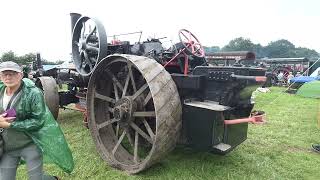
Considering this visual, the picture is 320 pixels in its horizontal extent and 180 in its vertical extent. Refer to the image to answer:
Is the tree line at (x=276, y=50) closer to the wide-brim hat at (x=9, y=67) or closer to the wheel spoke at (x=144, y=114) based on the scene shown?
the wheel spoke at (x=144, y=114)

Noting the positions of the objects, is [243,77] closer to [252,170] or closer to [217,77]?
[217,77]

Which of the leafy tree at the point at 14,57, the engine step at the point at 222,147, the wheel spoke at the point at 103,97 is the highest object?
the wheel spoke at the point at 103,97

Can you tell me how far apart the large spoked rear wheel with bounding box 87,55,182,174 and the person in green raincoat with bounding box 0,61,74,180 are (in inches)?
43.3

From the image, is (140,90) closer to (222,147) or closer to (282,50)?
(222,147)

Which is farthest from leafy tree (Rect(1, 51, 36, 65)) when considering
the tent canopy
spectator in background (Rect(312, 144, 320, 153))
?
spectator in background (Rect(312, 144, 320, 153))

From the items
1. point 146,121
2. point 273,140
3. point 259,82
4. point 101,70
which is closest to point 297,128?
point 273,140

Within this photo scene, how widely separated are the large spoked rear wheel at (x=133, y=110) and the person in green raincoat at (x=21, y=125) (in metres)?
1.10

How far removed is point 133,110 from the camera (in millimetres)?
3992

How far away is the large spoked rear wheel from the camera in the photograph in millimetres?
3484

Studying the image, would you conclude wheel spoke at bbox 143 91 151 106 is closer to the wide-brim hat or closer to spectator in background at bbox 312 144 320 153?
the wide-brim hat

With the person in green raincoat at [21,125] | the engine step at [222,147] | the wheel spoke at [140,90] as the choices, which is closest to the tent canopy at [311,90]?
the engine step at [222,147]

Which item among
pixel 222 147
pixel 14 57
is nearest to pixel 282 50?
pixel 14 57

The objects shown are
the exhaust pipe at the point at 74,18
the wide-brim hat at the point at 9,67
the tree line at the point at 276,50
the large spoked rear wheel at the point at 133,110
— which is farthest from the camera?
the tree line at the point at 276,50

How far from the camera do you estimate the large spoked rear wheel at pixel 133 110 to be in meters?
3.48
